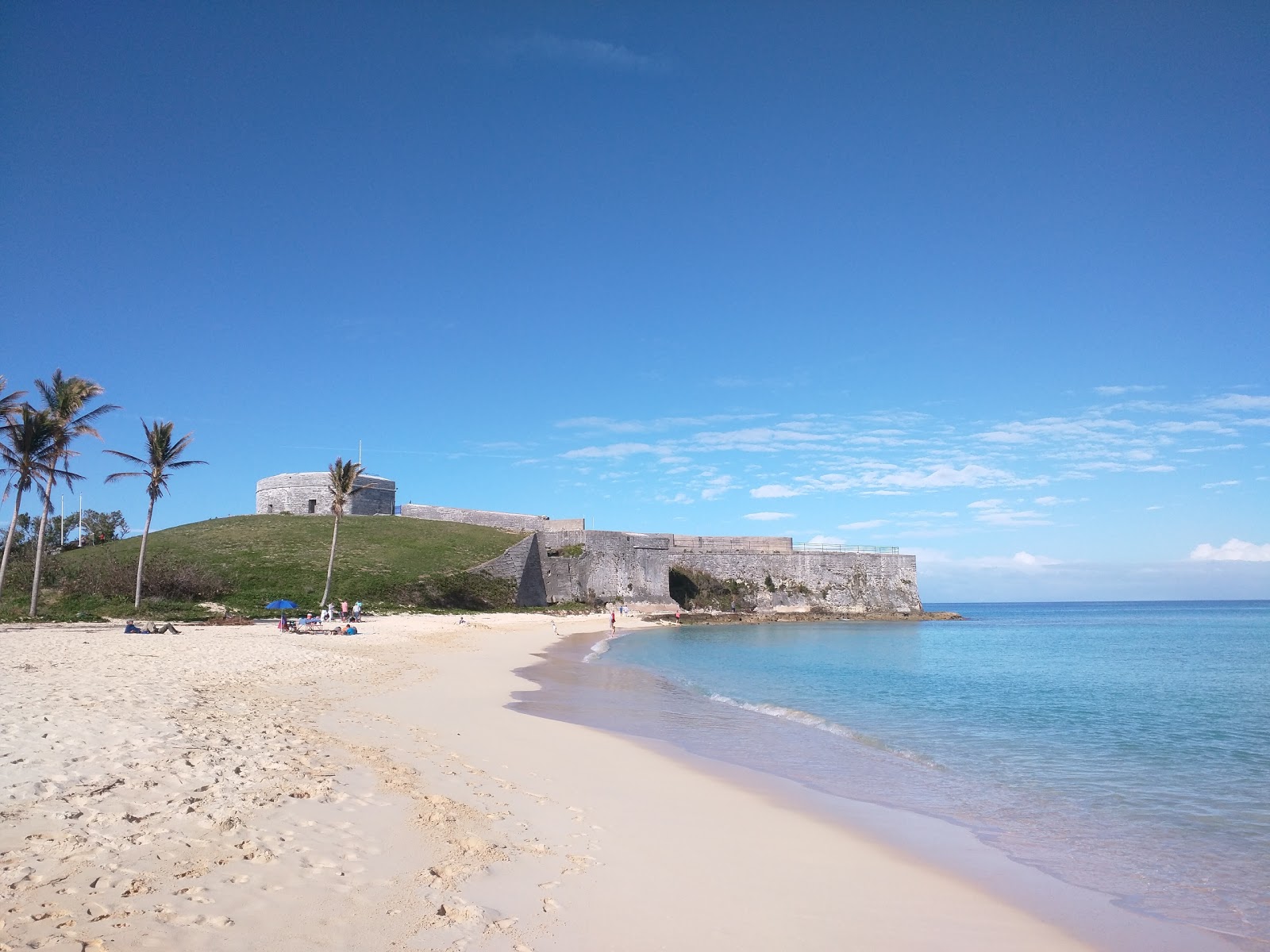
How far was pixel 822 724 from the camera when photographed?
42.0 ft

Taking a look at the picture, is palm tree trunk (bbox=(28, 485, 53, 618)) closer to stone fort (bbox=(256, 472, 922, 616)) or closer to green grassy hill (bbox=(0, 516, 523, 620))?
green grassy hill (bbox=(0, 516, 523, 620))

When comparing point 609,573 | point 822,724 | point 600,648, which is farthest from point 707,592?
point 822,724

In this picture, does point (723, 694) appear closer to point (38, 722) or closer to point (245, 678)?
point (245, 678)

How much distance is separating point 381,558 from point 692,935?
1750 inches

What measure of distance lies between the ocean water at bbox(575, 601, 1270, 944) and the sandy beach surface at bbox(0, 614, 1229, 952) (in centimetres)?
141

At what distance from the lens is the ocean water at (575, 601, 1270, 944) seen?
6.16 metres

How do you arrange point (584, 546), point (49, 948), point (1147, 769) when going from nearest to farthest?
1. point (49, 948)
2. point (1147, 769)
3. point (584, 546)

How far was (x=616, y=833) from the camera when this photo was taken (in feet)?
19.8

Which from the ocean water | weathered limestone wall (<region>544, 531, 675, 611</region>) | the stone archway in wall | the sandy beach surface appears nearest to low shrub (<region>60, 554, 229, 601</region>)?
the ocean water

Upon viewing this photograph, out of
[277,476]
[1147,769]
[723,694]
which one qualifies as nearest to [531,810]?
[1147,769]

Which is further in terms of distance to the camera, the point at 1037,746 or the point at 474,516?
the point at 474,516

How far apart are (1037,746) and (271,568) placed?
3941 cm

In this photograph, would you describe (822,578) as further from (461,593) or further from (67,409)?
(67,409)

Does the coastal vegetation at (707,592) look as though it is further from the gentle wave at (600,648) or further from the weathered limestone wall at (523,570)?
the gentle wave at (600,648)
